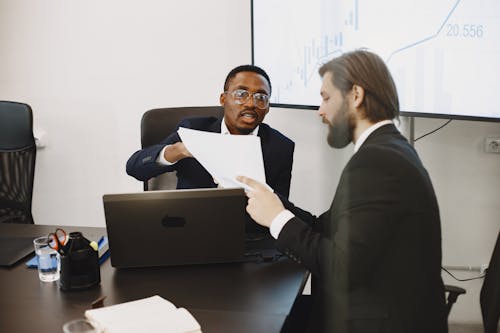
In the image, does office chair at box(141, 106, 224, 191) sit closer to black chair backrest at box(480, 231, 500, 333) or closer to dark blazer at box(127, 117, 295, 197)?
dark blazer at box(127, 117, 295, 197)

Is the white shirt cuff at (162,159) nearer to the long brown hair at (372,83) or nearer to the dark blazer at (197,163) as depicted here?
the dark blazer at (197,163)

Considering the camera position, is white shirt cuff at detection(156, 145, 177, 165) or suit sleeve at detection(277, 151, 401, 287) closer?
suit sleeve at detection(277, 151, 401, 287)

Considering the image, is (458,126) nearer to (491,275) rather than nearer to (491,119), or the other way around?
(491,119)

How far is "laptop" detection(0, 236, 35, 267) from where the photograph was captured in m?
1.50

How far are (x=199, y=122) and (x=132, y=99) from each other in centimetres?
86

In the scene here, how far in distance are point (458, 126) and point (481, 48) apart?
55 cm

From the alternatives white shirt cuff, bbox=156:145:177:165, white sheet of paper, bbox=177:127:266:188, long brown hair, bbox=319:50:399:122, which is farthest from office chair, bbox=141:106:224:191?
long brown hair, bbox=319:50:399:122

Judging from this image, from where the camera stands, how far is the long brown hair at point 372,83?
1290 millimetres

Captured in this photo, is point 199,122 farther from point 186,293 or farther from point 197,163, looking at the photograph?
point 186,293

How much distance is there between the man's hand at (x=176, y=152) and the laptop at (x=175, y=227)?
43 cm

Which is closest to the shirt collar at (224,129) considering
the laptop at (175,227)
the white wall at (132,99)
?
the white wall at (132,99)

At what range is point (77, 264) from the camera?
4.29 feet

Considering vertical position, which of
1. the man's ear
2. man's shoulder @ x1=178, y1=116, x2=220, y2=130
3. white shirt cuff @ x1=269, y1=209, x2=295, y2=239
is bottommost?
white shirt cuff @ x1=269, y1=209, x2=295, y2=239

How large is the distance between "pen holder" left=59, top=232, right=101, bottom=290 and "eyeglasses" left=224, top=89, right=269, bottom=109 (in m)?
0.80
